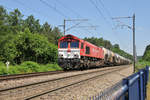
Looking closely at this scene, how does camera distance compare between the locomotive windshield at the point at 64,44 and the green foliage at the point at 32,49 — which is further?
the green foliage at the point at 32,49

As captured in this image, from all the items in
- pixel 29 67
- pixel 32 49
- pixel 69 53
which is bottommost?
pixel 29 67

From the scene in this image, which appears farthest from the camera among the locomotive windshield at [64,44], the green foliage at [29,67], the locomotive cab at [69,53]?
the locomotive windshield at [64,44]

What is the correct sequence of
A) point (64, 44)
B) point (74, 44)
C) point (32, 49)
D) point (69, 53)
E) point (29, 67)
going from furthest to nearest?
point (32, 49), point (64, 44), point (74, 44), point (69, 53), point (29, 67)

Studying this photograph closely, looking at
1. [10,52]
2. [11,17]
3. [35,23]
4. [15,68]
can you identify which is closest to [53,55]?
[10,52]

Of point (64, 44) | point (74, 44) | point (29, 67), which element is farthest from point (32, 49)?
point (74, 44)

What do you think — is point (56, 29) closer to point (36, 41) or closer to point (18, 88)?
point (36, 41)

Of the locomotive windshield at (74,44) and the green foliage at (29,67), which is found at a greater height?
the locomotive windshield at (74,44)

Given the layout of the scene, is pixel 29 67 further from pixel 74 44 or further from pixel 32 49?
pixel 32 49

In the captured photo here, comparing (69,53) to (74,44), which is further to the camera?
(74,44)

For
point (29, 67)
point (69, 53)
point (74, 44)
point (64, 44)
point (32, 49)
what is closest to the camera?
point (29, 67)

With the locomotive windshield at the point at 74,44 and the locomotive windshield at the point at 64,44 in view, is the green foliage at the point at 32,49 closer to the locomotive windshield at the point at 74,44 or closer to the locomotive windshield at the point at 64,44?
the locomotive windshield at the point at 64,44

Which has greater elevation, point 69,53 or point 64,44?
point 64,44

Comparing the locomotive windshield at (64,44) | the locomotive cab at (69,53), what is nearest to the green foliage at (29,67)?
the locomotive cab at (69,53)

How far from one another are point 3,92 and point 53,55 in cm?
2426
